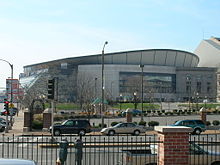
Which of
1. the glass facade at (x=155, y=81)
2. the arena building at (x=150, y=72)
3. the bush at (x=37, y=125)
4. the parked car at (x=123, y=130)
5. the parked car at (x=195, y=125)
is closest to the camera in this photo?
the parked car at (x=123, y=130)

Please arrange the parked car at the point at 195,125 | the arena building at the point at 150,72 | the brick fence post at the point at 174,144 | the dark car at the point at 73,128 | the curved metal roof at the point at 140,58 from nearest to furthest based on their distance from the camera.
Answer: the brick fence post at the point at 174,144, the dark car at the point at 73,128, the parked car at the point at 195,125, the arena building at the point at 150,72, the curved metal roof at the point at 140,58

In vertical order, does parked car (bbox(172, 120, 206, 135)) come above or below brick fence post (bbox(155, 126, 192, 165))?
below

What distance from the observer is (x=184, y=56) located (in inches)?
6260

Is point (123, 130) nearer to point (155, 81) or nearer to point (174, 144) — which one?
point (174, 144)

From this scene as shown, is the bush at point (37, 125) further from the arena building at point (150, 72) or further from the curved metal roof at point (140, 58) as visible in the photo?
the curved metal roof at point (140, 58)

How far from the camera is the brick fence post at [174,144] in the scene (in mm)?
9782

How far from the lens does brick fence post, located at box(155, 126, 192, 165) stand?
978 cm

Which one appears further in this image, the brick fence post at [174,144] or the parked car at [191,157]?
the parked car at [191,157]

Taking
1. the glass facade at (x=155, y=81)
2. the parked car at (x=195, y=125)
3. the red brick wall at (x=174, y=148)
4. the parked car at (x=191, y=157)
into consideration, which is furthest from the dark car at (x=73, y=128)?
the glass facade at (x=155, y=81)

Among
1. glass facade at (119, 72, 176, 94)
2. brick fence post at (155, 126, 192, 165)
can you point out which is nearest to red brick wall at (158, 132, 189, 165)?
brick fence post at (155, 126, 192, 165)

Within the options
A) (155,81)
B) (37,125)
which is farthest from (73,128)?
(155,81)

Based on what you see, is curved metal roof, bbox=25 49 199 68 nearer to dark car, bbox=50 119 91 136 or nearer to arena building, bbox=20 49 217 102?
arena building, bbox=20 49 217 102

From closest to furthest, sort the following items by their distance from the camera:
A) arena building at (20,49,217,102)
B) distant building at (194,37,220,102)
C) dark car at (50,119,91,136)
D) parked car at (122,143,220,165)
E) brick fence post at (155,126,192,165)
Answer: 1. brick fence post at (155,126,192,165)
2. parked car at (122,143,220,165)
3. dark car at (50,119,91,136)
4. arena building at (20,49,217,102)
5. distant building at (194,37,220,102)

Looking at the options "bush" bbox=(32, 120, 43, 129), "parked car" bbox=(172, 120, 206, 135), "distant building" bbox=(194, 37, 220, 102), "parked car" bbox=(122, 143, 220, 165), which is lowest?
"bush" bbox=(32, 120, 43, 129)
